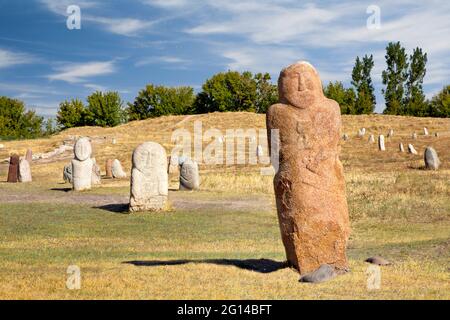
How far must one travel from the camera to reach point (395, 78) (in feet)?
267

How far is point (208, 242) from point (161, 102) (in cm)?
9177

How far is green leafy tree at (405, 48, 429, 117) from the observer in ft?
270

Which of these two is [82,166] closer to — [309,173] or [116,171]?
[116,171]

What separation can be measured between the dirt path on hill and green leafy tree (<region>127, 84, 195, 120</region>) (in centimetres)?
7732

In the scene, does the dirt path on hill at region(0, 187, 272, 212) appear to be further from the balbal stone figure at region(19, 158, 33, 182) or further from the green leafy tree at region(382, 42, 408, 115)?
the green leafy tree at region(382, 42, 408, 115)

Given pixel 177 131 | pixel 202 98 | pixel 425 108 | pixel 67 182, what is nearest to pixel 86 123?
pixel 202 98

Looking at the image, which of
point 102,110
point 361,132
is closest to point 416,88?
point 361,132

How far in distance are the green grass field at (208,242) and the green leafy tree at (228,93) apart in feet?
221

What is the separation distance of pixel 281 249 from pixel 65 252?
15.5 feet

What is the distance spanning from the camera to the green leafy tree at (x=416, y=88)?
82.3 meters

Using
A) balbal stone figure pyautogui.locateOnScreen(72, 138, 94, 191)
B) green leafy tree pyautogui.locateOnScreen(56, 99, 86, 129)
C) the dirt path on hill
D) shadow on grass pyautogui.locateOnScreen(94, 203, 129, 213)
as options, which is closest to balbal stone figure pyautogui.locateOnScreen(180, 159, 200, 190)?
the dirt path on hill

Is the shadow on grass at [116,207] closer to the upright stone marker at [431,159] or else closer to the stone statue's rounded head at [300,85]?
the stone statue's rounded head at [300,85]

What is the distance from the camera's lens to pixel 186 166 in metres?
29.0
